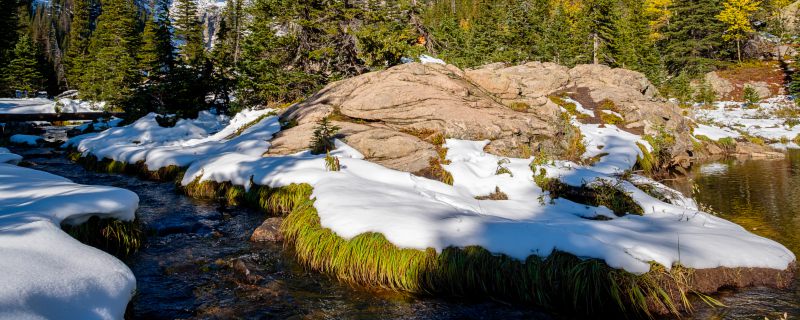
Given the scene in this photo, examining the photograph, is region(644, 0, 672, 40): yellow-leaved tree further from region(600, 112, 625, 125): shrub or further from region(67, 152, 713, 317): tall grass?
region(67, 152, 713, 317): tall grass

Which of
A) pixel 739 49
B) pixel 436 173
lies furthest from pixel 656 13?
pixel 436 173

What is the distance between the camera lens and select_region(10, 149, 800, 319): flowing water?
21.0 feet

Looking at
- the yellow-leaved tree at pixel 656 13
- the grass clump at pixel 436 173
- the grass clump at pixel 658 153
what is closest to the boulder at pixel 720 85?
the yellow-leaved tree at pixel 656 13

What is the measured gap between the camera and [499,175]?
13086mm

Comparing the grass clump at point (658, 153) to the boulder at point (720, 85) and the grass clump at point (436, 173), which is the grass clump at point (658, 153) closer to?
the grass clump at point (436, 173)

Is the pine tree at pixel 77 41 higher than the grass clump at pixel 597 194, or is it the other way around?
the pine tree at pixel 77 41

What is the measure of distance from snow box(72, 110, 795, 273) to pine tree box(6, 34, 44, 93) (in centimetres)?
6692

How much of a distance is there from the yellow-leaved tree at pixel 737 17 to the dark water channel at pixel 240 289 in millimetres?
76586

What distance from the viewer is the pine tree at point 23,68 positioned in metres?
63.9

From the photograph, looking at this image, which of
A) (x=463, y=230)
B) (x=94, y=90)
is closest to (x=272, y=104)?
(x=463, y=230)

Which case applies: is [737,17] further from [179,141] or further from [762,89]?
[179,141]

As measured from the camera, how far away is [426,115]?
17.2 metres

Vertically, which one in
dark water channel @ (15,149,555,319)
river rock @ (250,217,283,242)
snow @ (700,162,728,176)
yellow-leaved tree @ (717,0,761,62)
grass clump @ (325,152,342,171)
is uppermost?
yellow-leaved tree @ (717,0,761,62)

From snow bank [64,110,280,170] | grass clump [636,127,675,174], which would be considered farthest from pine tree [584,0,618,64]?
snow bank [64,110,280,170]
